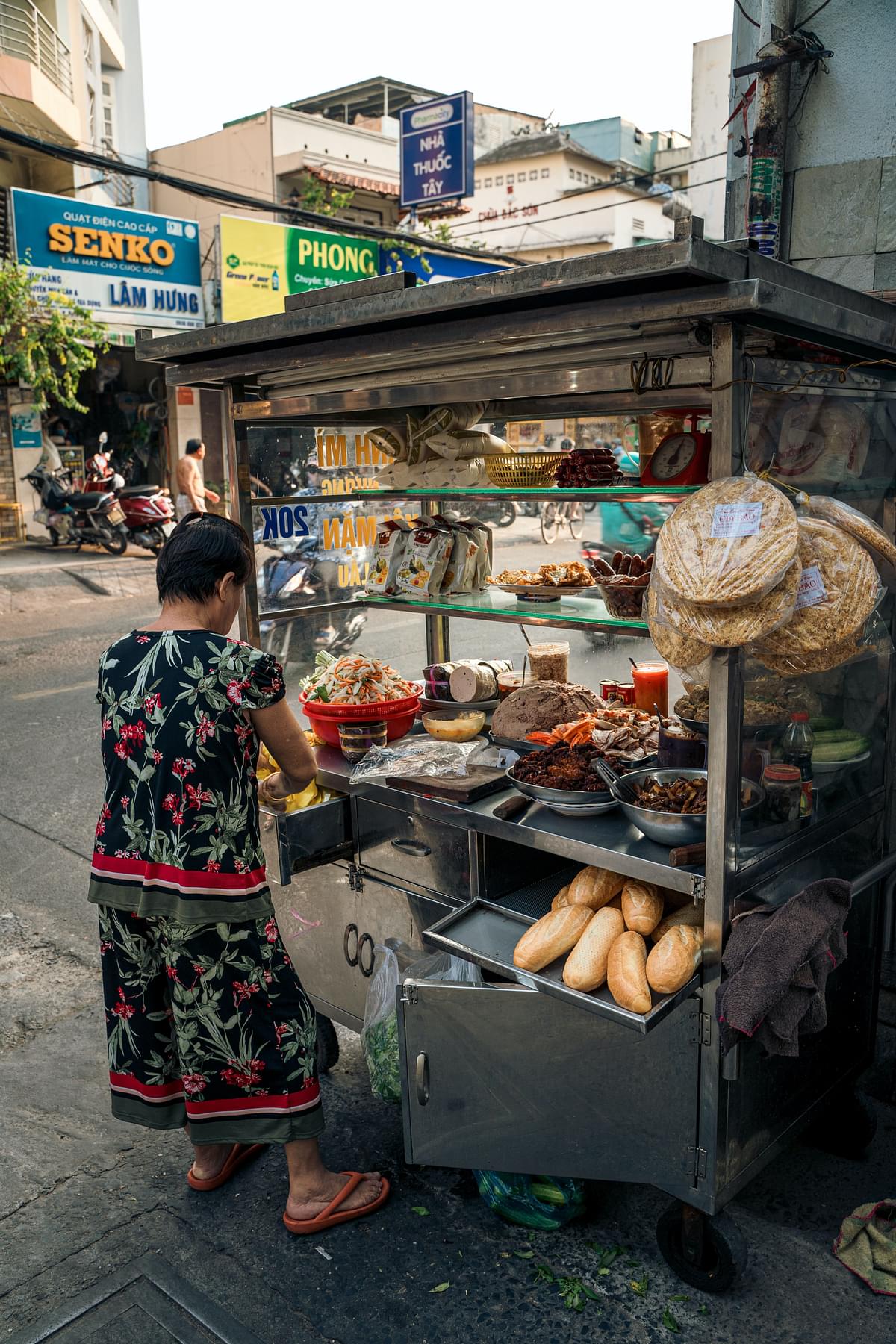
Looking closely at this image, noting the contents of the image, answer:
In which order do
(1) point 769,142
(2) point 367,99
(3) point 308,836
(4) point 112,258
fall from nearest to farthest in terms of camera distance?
(3) point 308,836 < (1) point 769,142 < (4) point 112,258 < (2) point 367,99

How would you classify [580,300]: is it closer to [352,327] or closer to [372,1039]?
[352,327]

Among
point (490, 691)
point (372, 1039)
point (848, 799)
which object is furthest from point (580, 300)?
point (372, 1039)

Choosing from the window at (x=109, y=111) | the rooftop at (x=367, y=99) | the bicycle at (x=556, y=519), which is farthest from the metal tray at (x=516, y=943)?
the rooftop at (x=367, y=99)

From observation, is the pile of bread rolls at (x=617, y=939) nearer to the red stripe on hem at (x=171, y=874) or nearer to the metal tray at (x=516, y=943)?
the metal tray at (x=516, y=943)

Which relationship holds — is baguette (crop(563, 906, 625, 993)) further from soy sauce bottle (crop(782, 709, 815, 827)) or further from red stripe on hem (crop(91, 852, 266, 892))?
red stripe on hem (crop(91, 852, 266, 892))

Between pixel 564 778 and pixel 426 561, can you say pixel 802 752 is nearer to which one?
pixel 564 778

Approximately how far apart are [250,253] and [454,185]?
3.35m

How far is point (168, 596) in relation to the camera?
247 centimetres

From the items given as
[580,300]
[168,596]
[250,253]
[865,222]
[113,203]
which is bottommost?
[168,596]

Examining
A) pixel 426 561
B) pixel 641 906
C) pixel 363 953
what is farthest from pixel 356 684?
pixel 641 906

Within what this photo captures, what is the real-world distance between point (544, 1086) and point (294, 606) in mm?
2103

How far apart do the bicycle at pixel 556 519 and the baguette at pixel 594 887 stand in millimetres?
10561

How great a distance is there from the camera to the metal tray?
7.25 feet

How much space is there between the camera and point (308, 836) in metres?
3.18
